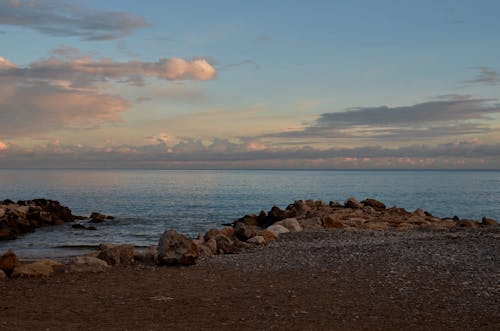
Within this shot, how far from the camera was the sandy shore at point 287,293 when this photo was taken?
421 inches

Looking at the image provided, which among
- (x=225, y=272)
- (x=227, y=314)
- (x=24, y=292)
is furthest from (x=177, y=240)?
(x=227, y=314)

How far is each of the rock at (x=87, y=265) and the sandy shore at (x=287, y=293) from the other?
1.80 ft

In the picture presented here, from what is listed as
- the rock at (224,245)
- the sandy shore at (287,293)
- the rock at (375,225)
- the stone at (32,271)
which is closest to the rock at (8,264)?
the stone at (32,271)

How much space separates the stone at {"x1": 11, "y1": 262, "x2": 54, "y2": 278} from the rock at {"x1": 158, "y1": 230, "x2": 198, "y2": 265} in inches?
141

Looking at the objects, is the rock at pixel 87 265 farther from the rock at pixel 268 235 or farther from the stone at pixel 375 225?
the stone at pixel 375 225

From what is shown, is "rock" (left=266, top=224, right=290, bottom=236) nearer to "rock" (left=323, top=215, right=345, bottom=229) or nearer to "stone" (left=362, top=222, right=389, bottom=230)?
"rock" (left=323, top=215, right=345, bottom=229)

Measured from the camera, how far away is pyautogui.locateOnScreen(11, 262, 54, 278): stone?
53.4 feet

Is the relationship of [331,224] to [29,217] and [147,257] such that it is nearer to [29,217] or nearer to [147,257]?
[147,257]

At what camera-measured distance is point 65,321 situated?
1095 cm

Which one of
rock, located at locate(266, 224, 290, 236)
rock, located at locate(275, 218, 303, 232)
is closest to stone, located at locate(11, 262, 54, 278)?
rock, located at locate(266, 224, 290, 236)

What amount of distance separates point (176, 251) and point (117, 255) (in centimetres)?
228

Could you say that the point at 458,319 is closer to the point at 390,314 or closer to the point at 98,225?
the point at 390,314

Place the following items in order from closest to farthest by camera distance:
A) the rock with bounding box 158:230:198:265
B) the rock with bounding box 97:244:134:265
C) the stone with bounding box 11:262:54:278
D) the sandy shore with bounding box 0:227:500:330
Result: the sandy shore with bounding box 0:227:500:330, the stone with bounding box 11:262:54:278, the rock with bounding box 158:230:198:265, the rock with bounding box 97:244:134:265

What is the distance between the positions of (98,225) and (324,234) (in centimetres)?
2715
